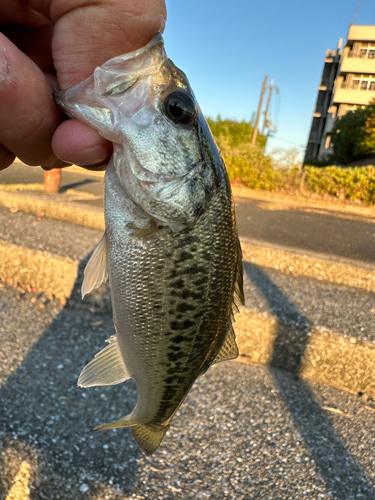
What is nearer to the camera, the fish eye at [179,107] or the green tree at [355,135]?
the fish eye at [179,107]

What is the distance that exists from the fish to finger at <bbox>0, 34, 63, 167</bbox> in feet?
0.22

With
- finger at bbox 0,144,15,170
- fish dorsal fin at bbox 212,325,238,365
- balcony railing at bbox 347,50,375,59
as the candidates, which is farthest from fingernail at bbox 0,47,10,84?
balcony railing at bbox 347,50,375,59

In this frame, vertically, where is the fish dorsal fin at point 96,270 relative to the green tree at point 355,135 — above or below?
below

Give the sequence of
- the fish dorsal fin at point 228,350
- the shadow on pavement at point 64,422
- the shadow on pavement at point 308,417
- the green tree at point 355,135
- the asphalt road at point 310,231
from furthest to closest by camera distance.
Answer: the green tree at point 355,135, the asphalt road at point 310,231, the shadow on pavement at point 308,417, the shadow on pavement at point 64,422, the fish dorsal fin at point 228,350

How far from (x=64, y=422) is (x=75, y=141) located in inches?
84.9

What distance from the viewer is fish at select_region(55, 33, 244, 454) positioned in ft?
4.08

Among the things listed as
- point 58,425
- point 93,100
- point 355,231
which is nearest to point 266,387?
point 58,425

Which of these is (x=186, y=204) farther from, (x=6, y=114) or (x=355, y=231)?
(x=355, y=231)

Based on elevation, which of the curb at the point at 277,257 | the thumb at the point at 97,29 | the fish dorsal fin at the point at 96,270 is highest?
the thumb at the point at 97,29

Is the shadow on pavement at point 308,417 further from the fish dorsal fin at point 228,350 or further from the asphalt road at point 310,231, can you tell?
the asphalt road at point 310,231

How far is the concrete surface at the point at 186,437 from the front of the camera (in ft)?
7.63

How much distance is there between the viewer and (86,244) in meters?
4.68

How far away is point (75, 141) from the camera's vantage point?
4.08ft

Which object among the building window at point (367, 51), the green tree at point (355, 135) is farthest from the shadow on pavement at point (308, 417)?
the building window at point (367, 51)
